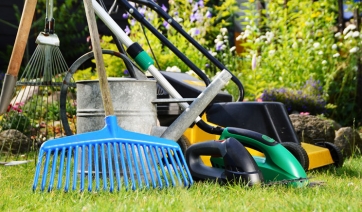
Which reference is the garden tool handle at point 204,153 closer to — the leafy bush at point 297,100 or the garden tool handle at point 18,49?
the garden tool handle at point 18,49

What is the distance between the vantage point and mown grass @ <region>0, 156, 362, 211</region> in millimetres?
1982

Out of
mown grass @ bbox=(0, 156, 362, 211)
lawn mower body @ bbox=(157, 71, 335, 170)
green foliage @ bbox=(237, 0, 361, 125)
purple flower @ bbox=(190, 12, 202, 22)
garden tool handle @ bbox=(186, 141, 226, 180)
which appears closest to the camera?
mown grass @ bbox=(0, 156, 362, 211)

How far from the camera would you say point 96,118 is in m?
2.86

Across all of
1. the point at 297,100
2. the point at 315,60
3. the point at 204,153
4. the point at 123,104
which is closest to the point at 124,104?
the point at 123,104

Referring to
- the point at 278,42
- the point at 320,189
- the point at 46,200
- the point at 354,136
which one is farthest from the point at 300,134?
the point at 278,42

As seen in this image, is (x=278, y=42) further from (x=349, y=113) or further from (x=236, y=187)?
(x=236, y=187)

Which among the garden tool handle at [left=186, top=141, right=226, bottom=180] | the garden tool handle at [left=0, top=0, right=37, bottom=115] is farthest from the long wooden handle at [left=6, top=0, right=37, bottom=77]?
the garden tool handle at [left=186, top=141, right=226, bottom=180]

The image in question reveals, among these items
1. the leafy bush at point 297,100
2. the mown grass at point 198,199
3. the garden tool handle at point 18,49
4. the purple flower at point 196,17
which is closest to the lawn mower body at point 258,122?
the mown grass at point 198,199

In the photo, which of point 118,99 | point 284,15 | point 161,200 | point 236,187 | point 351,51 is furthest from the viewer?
point 284,15

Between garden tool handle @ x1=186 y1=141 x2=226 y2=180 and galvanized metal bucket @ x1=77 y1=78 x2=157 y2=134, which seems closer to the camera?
garden tool handle @ x1=186 y1=141 x2=226 y2=180

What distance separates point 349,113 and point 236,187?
12.5ft

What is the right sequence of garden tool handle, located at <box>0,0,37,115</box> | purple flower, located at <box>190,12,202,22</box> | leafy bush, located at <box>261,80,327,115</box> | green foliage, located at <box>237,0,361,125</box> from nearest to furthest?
1. garden tool handle, located at <box>0,0,37,115</box>
2. leafy bush, located at <box>261,80,327,115</box>
3. green foliage, located at <box>237,0,361,125</box>
4. purple flower, located at <box>190,12,202,22</box>

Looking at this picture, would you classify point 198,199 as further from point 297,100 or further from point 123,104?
point 297,100

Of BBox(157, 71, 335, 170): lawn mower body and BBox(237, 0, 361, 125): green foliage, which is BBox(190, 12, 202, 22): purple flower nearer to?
BBox(237, 0, 361, 125): green foliage
